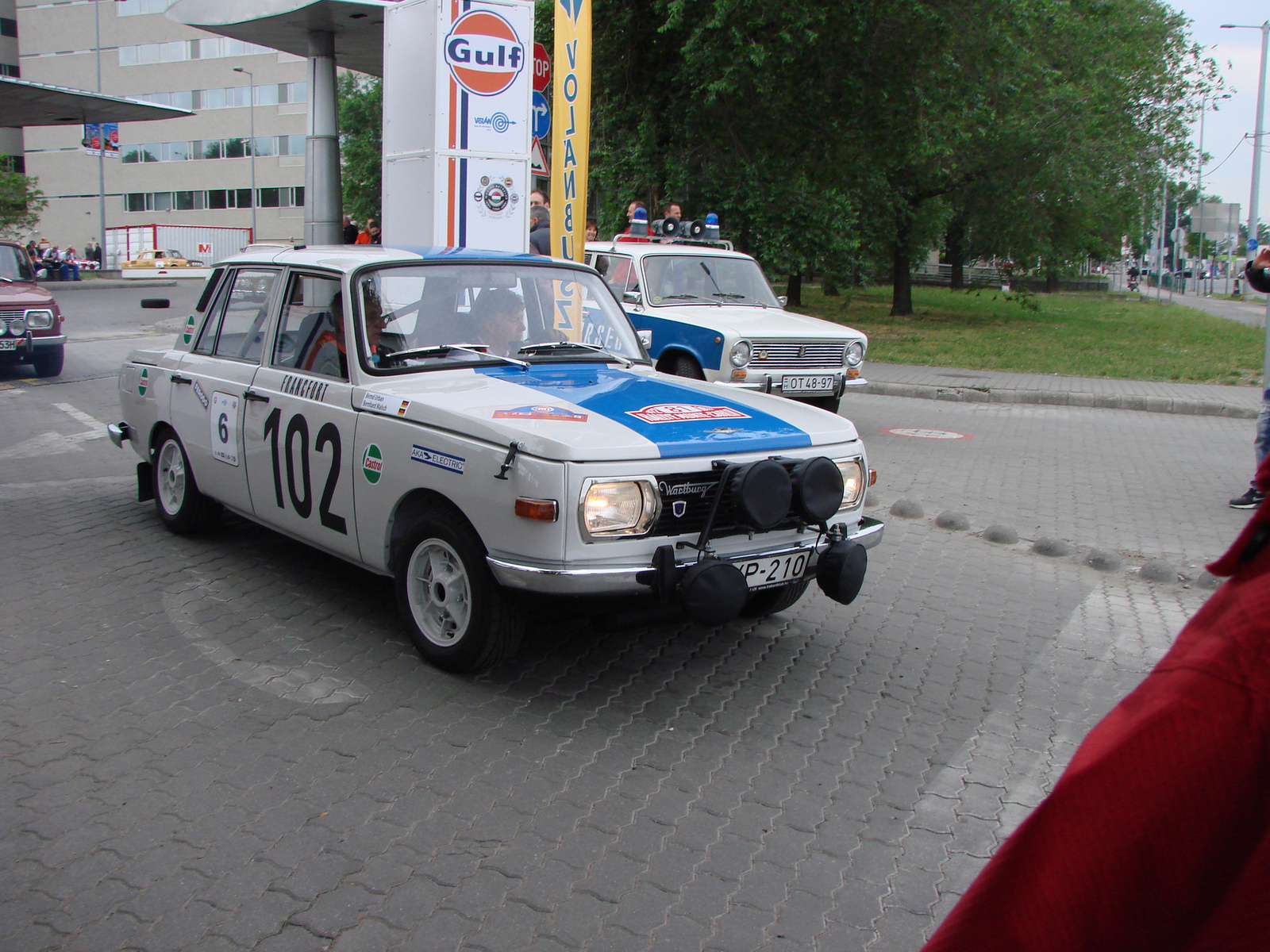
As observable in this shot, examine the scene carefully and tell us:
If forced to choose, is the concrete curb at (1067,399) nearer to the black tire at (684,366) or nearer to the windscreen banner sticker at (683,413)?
the black tire at (684,366)

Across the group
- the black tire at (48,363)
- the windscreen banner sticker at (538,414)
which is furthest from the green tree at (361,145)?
the windscreen banner sticker at (538,414)

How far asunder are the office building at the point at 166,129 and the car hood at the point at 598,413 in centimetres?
7283

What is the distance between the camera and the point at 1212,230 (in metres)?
28.5

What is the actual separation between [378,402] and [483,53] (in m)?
6.21

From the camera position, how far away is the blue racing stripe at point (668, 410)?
4.32 metres

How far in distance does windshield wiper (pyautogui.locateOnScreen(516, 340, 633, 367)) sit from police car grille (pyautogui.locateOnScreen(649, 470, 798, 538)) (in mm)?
1527

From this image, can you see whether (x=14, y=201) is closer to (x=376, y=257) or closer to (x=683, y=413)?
(x=376, y=257)

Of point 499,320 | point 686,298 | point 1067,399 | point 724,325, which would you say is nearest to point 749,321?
point 724,325

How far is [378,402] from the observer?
4832mm

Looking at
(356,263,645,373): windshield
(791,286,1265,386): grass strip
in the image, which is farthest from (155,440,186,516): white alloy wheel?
(791,286,1265,386): grass strip

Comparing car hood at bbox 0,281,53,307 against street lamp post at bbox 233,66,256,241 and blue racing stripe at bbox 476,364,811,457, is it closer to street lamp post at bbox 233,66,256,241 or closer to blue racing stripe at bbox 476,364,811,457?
blue racing stripe at bbox 476,364,811,457

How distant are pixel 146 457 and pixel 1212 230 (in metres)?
29.2

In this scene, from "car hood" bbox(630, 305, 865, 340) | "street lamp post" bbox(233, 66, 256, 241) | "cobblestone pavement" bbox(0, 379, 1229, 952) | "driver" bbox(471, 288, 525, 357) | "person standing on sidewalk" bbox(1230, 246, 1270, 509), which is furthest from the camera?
"street lamp post" bbox(233, 66, 256, 241)

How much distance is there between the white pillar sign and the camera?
980 centimetres
